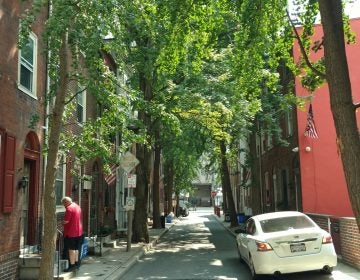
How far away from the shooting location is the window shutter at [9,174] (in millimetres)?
10438

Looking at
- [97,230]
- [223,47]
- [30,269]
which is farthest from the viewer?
[223,47]

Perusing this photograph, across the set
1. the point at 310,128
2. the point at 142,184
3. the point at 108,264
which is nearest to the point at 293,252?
the point at 108,264

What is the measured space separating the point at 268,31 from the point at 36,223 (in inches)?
293

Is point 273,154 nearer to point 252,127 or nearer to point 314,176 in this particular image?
point 252,127

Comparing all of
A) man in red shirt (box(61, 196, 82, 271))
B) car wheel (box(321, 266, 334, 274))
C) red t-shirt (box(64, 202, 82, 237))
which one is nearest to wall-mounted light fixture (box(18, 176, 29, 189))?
→ man in red shirt (box(61, 196, 82, 271))

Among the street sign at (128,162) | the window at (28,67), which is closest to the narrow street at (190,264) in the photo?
the street sign at (128,162)

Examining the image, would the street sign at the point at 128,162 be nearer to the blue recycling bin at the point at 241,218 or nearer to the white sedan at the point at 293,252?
the white sedan at the point at 293,252

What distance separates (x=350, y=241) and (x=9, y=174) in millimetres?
8336

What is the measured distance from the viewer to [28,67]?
1234 centimetres

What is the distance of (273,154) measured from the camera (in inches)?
1124

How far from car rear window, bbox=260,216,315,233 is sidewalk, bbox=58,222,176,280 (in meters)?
3.72

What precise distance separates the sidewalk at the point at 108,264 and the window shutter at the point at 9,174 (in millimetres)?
1954

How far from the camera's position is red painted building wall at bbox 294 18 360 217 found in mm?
21125

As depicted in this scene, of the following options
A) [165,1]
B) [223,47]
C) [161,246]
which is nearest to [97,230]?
[161,246]
